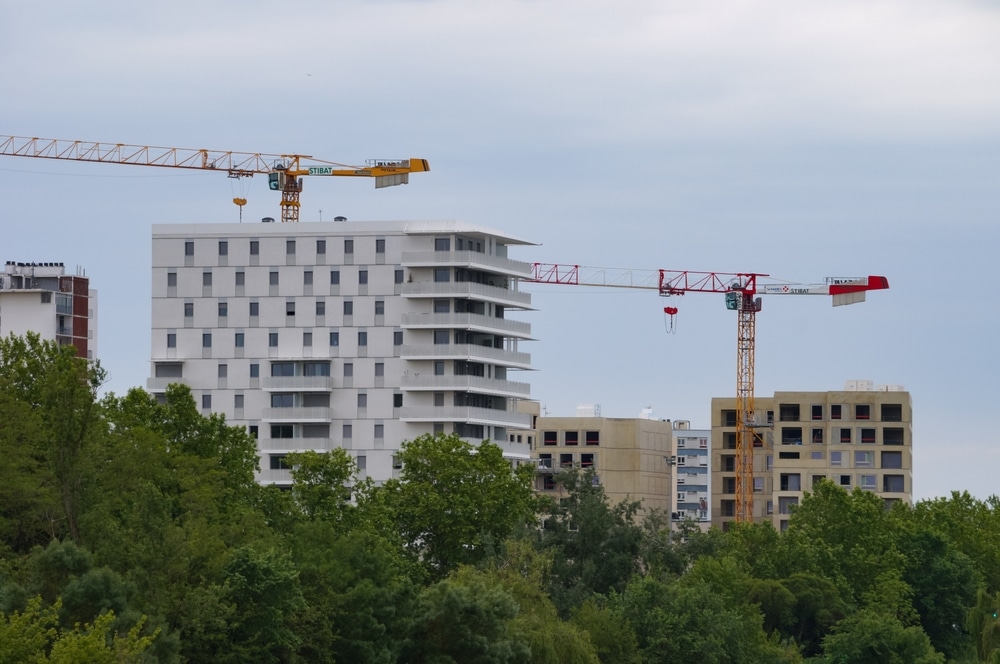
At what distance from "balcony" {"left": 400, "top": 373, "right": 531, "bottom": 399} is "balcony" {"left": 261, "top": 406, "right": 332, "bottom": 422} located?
22.6 feet

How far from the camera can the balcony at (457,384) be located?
156875 millimetres

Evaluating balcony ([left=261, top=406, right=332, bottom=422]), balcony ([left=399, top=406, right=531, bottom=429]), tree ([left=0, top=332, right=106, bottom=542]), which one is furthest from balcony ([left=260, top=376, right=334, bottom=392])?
tree ([left=0, top=332, right=106, bottom=542])

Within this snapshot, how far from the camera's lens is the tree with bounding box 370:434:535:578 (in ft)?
372

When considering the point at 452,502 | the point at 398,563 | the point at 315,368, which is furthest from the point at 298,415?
the point at 398,563

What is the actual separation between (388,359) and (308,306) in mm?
8201

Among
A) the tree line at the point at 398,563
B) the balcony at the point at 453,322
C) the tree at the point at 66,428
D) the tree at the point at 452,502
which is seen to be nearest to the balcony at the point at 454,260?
the balcony at the point at 453,322

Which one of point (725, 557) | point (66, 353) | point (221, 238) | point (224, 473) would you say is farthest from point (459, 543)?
point (221, 238)

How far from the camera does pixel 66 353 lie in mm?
87375

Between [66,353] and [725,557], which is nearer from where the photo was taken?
[66,353]

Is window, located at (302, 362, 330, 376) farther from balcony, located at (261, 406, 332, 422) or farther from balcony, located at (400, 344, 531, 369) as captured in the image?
balcony, located at (400, 344, 531, 369)

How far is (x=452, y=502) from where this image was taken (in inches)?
4547

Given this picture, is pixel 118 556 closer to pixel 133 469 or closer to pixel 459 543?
pixel 133 469

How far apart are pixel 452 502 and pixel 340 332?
47074 mm

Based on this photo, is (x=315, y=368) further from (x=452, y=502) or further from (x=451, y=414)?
(x=452, y=502)
